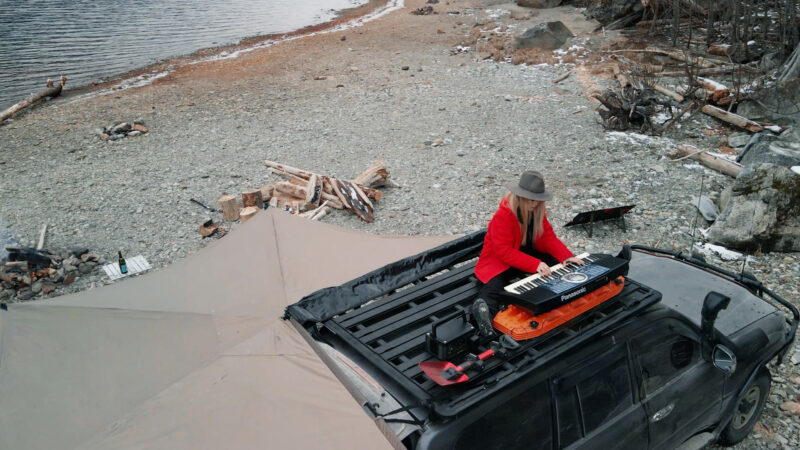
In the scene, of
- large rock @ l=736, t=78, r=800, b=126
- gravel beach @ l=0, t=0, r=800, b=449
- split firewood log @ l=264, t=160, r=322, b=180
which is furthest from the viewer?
large rock @ l=736, t=78, r=800, b=126

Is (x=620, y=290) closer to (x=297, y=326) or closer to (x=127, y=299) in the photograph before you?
(x=297, y=326)

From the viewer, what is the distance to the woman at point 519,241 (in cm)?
491

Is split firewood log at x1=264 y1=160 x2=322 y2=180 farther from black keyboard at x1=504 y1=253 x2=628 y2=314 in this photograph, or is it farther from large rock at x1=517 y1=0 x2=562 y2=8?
large rock at x1=517 y1=0 x2=562 y2=8

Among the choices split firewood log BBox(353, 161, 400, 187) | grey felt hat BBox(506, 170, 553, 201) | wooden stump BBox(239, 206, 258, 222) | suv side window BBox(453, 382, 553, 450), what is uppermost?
grey felt hat BBox(506, 170, 553, 201)

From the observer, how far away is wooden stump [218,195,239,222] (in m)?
11.1

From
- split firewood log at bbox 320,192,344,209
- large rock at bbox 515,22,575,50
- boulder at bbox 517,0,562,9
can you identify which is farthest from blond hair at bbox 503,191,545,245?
boulder at bbox 517,0,562,9

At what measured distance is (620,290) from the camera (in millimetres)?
4484

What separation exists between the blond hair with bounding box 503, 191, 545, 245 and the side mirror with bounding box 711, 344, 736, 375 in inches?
70.9

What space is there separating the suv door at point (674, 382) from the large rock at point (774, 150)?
7.46m

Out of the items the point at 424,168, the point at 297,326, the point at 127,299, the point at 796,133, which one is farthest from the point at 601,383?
the point at 796,133

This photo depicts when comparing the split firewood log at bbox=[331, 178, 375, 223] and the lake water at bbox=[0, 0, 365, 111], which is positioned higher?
the lake water at bbox=[0, 0, 365, 111]

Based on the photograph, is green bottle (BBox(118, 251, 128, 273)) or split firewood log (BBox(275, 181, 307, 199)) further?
split firewood log (BBox(275, 181, 307, 199))

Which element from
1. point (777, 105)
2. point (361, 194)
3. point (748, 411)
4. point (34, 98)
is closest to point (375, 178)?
point (361, 194)

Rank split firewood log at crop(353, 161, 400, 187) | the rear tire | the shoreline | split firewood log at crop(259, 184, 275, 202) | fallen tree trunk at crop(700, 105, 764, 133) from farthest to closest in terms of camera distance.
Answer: the shoreline, fallen tree trunk at crop(700, 105, 764, 133), split firewood log at crop(353, 161, 400, 187), split firewood log at crop(259, 184, 275, 202), the rear tire
